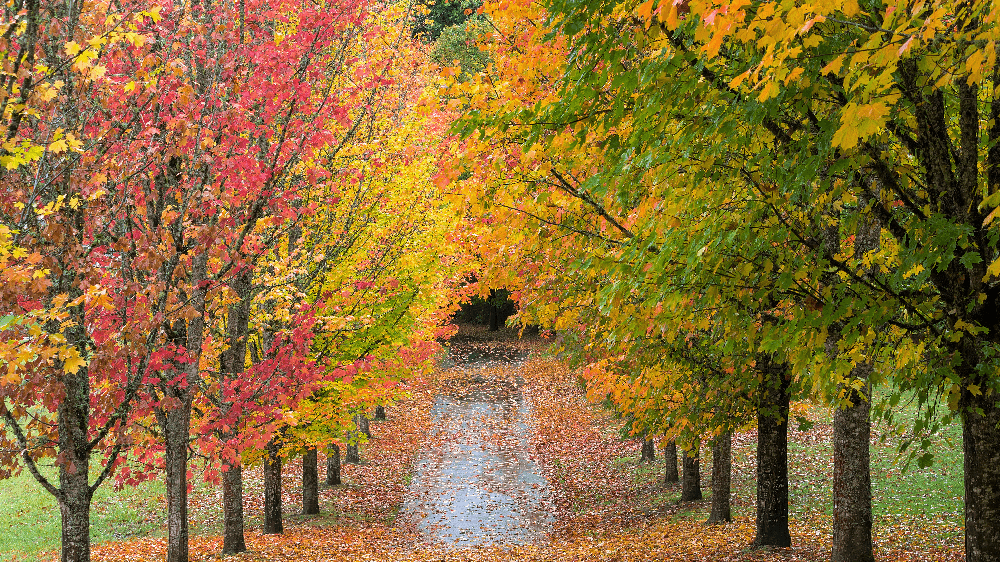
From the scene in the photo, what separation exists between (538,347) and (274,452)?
3571cm

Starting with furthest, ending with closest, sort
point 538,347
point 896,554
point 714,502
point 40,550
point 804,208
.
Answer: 1. point 538,347
2. point 40,550
3. point 714,502
4. point 896,554
5. point 804,208

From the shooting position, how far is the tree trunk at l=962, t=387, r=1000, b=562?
451 centimetres

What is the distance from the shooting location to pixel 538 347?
160 feet

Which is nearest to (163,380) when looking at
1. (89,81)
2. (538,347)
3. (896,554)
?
(89,81)

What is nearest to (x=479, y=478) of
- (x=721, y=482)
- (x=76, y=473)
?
(x=721, y=482)

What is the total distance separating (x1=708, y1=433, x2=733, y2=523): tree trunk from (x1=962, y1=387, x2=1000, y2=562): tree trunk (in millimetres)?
7846

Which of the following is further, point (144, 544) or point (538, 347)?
point (538, 347)

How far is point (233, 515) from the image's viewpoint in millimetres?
12383

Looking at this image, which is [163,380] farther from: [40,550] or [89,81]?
[40,550]

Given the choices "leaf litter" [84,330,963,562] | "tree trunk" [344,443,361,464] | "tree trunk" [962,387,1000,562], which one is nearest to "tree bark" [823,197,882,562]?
"leaf litter" [84,330,963,562]

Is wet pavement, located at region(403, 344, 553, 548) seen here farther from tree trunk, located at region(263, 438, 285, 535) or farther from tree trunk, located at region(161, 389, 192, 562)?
tree trunk, located at region(161, 389, 192, 562)

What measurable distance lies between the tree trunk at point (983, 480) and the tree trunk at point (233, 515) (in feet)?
35.0

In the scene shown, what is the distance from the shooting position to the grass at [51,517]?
52.1 ft

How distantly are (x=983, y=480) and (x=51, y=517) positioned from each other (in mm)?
20452
